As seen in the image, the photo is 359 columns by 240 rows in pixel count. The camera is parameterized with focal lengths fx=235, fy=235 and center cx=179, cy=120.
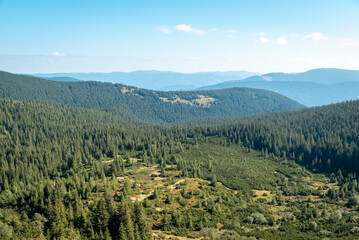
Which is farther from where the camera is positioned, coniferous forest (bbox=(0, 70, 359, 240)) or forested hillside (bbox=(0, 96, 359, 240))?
forested hillside (bbox=(0, 96, 359, 240))

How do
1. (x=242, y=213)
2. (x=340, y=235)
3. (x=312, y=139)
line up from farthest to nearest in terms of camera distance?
(x=312, y=139) → (x=242, y=213) → (x=340, y=235)

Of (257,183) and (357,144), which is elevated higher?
(357,144)

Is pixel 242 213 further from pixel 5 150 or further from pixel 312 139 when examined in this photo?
pixel 5 150

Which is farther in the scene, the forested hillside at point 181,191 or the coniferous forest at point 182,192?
the forested hillside at point 181,191

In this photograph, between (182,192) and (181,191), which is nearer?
(182,192)

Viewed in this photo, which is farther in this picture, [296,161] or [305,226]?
[296,161]

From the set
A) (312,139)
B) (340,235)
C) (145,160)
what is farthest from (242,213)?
(312,139)

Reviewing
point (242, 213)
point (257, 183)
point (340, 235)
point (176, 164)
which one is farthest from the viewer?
point (176, 164)
